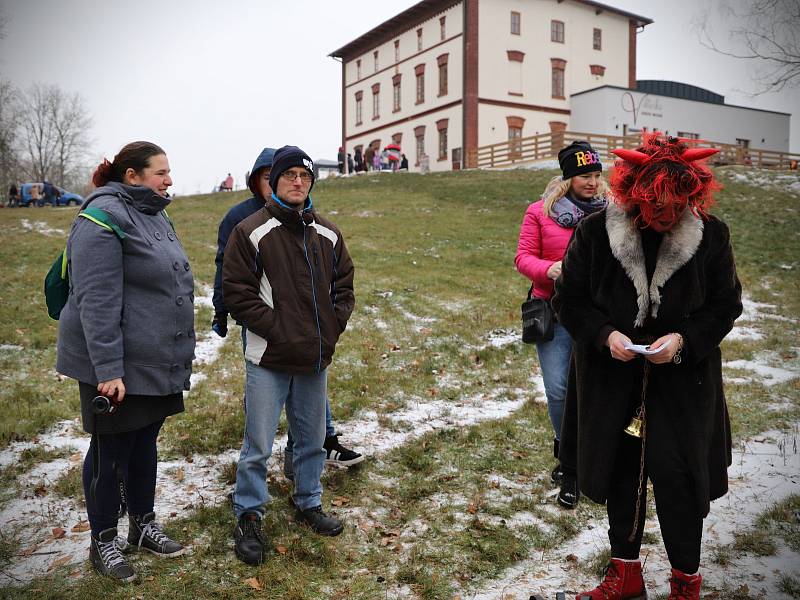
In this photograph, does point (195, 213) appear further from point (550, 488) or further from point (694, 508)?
point (694, 508)

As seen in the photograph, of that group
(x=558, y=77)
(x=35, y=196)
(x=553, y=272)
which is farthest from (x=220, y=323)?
(x=558, y=77)

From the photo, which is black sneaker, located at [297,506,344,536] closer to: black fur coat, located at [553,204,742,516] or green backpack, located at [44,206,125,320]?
black fur coat, located at [553,204,742,516]

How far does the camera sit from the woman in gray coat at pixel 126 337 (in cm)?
342

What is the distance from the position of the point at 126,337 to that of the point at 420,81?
41126 millimetres

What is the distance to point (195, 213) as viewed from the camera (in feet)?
72.4

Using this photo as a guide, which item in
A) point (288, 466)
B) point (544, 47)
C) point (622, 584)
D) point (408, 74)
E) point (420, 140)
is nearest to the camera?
point (622, 584)

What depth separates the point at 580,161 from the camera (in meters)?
4.35

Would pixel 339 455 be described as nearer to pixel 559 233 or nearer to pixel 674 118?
pixel 559 233

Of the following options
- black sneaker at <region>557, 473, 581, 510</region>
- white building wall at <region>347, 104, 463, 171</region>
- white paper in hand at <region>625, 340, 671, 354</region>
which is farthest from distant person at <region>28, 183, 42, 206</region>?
white paper in hand at <region>625, 340, 671, 354</region>

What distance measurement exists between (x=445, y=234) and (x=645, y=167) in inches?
563

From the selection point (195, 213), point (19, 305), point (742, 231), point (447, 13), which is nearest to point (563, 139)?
point (447, 13)

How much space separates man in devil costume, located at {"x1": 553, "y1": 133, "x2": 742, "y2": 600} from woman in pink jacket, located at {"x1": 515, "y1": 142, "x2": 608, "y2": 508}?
1148mm

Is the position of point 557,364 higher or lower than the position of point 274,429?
higher

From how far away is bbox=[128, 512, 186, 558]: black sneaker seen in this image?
12.7 feet
